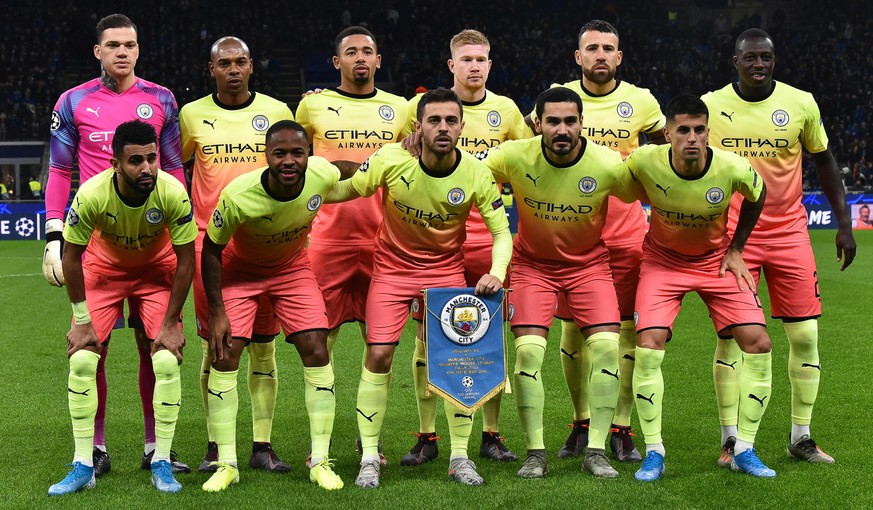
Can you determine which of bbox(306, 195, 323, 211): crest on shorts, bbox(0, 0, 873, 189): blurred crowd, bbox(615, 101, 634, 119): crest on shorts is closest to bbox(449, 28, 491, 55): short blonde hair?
bbox(615, 101, 634, 119): crest on shorts

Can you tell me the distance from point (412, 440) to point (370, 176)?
2030mm

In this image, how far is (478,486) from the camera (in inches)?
Answer: 218

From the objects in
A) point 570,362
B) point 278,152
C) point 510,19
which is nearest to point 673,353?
point 570,362

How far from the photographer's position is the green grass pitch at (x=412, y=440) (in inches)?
209

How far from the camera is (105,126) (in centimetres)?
612

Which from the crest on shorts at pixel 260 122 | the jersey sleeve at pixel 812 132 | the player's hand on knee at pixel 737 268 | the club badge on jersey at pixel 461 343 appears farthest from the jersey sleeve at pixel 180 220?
the jersey sleeve at pixel 812 132

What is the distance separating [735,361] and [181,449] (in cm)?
366

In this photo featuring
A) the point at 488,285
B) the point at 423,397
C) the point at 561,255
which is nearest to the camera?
the point at 488,285

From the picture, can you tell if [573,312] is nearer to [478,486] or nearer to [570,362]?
[570,362]

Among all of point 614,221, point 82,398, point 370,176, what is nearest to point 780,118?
point 614,221

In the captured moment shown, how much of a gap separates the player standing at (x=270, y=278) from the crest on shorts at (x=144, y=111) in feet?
2.91

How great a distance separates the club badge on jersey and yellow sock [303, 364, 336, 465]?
61cm

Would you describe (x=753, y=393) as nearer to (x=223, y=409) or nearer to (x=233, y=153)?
(x=223, y=409)

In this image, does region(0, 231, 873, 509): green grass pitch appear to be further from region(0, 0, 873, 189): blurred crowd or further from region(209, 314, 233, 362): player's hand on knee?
region(0, 0, 873, 189): blurred crowd
